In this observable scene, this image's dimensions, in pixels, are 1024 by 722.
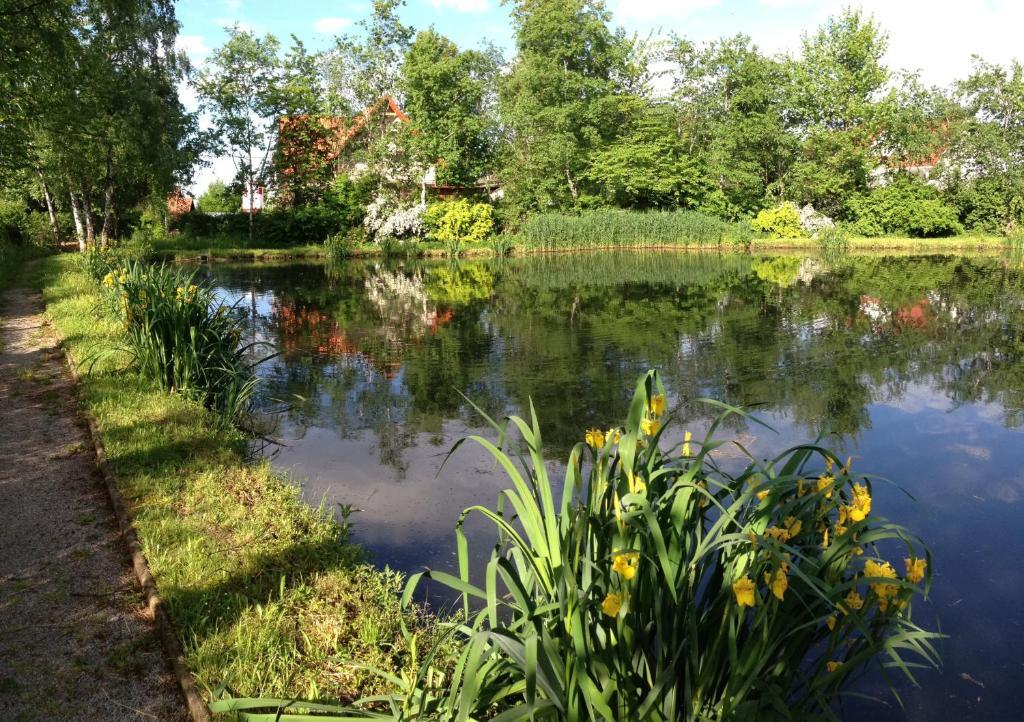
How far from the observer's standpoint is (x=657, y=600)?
1.97 metres

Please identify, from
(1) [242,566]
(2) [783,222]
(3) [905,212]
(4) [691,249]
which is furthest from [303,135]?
(1) [242,566]

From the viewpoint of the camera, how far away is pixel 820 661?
A: 7.29ft

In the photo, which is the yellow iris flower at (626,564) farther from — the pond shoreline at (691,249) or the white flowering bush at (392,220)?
the white flowering bush at (392,220)

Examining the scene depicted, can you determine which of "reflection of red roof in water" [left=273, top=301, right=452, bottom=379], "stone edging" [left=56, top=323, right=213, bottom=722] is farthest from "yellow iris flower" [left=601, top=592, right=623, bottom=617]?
"reflection of red roof in water" [left=273, top=301, right=452, bottom=379]

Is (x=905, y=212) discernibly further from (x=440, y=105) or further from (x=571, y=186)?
(x=440, y=105)

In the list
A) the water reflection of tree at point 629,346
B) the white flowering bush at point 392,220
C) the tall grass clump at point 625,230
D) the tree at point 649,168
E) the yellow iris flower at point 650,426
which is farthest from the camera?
the tree at point 649,168

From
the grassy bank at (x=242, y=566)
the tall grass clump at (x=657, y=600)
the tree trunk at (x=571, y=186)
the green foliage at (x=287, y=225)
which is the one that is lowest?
the grassy bank at (x=242, y=566)

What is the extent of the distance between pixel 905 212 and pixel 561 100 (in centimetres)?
→ 1553

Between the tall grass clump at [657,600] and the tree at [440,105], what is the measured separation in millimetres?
31774

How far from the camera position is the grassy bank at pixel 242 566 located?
8.73 feet

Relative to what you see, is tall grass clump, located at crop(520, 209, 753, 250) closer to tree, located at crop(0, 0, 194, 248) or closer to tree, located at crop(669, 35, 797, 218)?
tree, located at crop(669, 35, 797, 218)

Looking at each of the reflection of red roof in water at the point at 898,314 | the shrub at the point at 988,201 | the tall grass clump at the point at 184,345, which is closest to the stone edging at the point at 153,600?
the tall grass clump at the point at 184,345

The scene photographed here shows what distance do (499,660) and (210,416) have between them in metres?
4.29

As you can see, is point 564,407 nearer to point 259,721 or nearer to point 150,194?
point 259,721
